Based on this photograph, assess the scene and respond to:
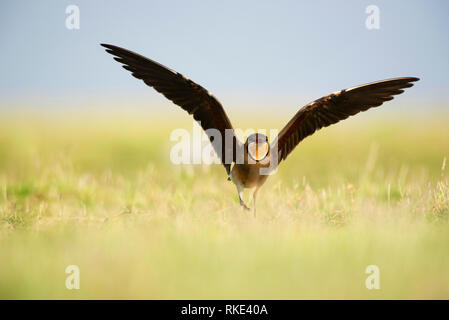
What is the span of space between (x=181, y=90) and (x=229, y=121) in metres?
0.91

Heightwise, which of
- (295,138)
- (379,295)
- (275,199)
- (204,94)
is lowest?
(379,295)

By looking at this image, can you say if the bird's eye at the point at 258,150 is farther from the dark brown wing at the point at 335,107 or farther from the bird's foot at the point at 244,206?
the bird's foot at the point at 244,206

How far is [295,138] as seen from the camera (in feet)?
25.4

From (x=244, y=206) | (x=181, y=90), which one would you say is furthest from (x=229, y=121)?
(x=244, y=206)

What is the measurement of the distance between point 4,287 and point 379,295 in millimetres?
3413

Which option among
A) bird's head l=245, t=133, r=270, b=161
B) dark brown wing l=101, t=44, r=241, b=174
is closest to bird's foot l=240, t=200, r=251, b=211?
bird's head l=245, t=133, r=270, b=161

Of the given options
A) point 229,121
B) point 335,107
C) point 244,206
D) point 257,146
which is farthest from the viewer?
point 335,107

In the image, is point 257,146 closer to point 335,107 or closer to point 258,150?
point 258,150

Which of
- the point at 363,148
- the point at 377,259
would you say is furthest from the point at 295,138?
the point at 363,148

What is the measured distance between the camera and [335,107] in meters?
7.55

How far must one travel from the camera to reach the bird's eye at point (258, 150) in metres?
7.08

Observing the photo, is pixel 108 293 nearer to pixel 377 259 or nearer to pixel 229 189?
pixel 377 259

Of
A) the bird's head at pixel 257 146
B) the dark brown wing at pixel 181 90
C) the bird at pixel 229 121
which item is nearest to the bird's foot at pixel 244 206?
the bird at pixel 229 121

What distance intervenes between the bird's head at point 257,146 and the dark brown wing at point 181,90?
249 millimetres
